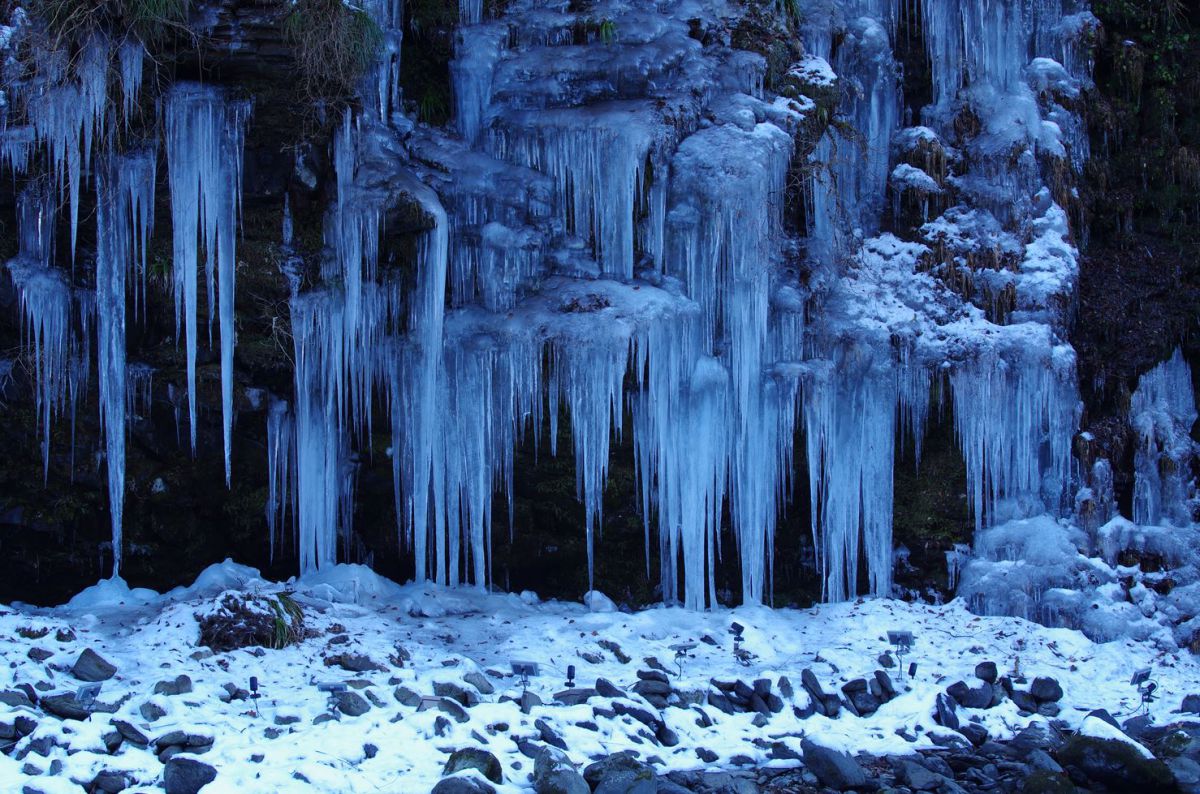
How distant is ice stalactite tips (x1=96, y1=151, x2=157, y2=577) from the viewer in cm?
906

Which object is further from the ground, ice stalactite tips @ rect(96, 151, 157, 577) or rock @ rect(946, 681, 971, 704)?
ice stalactite tips @ rect(96, 151, 157, 577)

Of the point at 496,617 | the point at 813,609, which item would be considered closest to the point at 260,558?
the point at 496,617

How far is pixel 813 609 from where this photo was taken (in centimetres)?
1060

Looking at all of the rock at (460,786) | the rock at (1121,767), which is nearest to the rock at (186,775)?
the rock at (460,786)

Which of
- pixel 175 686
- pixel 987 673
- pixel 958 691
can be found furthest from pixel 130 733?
pixel 987 673

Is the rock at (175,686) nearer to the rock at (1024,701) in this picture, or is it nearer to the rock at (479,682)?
the rock at (479,682)

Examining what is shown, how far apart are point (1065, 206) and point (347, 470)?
24.1ft

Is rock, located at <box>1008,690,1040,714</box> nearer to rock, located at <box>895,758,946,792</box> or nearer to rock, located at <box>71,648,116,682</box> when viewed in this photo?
rock, located at <box>895,758,946,792</box>

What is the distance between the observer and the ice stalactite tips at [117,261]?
9.06m

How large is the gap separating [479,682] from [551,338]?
2.90 meters

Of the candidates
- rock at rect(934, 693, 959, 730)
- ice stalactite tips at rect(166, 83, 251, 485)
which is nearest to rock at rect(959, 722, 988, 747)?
rock at rect(934, 693, 959, 730)

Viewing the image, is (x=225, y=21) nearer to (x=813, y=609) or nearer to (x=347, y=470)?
(x=347, y=470)

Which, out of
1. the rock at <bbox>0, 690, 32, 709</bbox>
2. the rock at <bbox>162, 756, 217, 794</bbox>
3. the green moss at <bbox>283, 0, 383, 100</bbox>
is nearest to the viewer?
the rock at <bbox>162, 756, 217, 794</bbox>

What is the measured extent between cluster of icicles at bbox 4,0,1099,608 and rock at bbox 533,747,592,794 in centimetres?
279
